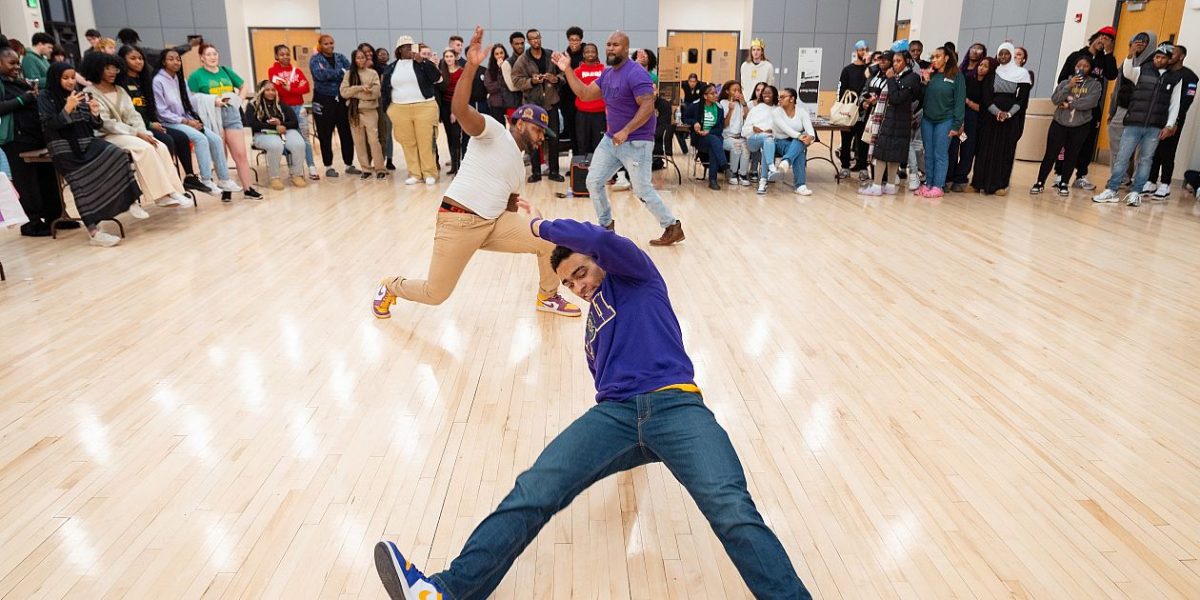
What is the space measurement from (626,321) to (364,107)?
783 centimetres

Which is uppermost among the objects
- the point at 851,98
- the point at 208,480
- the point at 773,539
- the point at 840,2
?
the point at 840,2

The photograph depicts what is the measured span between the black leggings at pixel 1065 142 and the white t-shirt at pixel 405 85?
6902mm

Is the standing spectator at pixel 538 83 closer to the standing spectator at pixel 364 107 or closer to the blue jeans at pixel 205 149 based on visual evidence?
the standing spectator at pixel 364 107

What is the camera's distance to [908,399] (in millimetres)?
3271

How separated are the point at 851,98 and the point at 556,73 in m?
3.67

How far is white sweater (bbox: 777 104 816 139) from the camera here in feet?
28.4

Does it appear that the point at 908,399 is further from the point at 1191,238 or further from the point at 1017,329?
the point at 1191,238

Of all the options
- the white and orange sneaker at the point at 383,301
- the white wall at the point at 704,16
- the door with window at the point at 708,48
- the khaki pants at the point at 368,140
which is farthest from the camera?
the door with window at the point at 708,48

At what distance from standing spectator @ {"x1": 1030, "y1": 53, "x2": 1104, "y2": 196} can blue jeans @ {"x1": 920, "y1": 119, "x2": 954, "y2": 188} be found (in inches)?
43.7

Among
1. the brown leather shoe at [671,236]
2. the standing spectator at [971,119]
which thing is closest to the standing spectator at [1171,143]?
the standing spectator at [971,119]

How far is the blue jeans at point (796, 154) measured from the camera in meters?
8.64

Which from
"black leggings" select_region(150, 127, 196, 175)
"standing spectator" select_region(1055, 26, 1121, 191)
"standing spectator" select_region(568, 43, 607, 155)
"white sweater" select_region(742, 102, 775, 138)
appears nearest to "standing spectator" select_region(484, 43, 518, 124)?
"standing spectator" select_region(568, 43, 607, 155)

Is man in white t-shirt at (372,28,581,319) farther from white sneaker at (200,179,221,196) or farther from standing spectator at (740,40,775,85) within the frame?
standing spectator at (740,40,775,85)

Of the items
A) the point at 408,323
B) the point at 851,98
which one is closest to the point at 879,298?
the point at 408,323
